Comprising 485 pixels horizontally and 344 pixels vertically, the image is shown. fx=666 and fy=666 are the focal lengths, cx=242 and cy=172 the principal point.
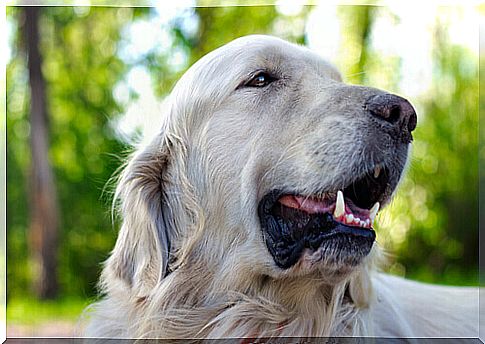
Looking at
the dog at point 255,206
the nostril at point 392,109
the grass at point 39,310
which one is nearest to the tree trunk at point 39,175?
the grass at point 39,310

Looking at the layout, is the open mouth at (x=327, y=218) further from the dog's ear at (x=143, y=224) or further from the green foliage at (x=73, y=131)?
the green foliage at (x=73, y=131)

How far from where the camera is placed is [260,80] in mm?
1801

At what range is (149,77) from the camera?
2.71 metres

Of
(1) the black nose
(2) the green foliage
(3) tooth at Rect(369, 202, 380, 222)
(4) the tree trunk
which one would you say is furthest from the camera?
(4) the tree trunk

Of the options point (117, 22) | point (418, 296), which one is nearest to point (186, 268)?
point (418, 296)

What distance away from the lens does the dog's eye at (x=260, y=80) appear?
5.91ft

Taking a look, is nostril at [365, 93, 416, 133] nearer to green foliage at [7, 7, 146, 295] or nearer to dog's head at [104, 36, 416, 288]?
dog's head at [104, 36, 416, 288]

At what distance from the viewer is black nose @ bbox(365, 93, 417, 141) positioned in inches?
63.3

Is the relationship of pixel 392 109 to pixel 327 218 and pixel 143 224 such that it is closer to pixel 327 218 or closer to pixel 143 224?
pixel 327 218

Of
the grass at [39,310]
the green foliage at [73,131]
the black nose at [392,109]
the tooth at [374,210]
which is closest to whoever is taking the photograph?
the black nose at [392,109]

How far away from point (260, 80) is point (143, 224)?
51 cm

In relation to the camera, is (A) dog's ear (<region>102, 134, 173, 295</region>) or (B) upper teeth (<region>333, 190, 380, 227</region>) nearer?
(B) upper teeth (<region>333, 190, 380, 227</region>)

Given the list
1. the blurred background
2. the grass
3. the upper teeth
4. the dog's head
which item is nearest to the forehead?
the dog's head

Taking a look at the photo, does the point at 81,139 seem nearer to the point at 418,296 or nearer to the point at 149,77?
the point at 149,77
